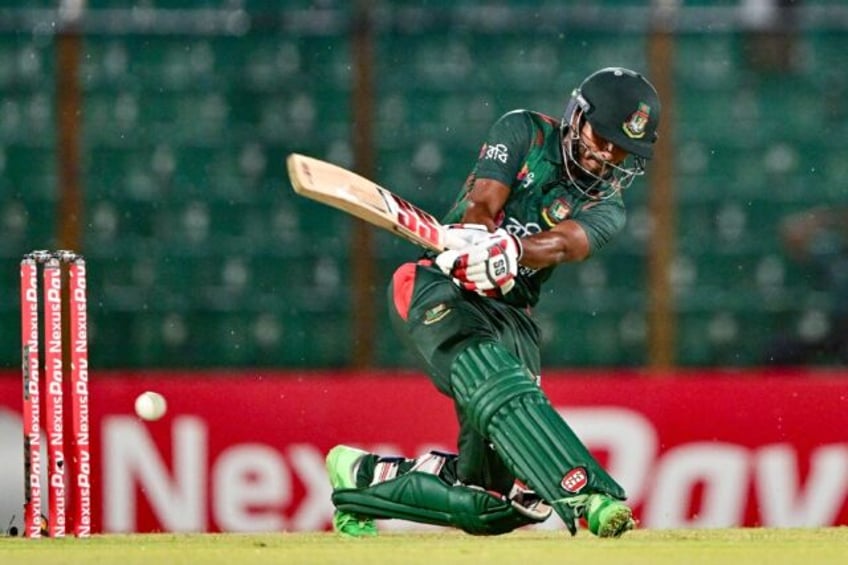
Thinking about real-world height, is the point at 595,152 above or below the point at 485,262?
above

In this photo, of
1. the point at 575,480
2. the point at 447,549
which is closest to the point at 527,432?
the point at 575,480

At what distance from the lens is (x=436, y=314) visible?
536 cm

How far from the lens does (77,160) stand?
7.71 m

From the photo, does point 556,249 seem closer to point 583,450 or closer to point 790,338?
point 583,450

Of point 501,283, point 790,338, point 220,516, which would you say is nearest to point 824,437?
point 790,338

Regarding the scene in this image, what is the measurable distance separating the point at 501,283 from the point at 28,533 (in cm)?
158

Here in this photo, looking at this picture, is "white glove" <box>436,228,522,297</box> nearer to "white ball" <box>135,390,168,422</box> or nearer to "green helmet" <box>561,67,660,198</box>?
"green helmet" <box>561,67,660,198</box>

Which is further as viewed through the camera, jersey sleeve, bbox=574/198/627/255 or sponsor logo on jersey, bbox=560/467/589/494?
jersey sleeve, bbox=574/198/627/255

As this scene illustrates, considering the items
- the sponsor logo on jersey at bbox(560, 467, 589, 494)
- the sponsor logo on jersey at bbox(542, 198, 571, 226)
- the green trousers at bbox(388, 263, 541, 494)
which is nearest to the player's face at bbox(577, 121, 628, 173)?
the sponsor logo on jersey at bbox(542, 198, 571, 226)

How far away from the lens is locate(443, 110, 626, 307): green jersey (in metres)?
5.47

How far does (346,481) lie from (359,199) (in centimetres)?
95

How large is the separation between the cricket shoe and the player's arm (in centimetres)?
75

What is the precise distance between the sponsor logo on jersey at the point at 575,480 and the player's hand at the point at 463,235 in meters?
0.59

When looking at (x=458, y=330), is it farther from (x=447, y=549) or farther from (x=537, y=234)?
(x=447, y=549)
